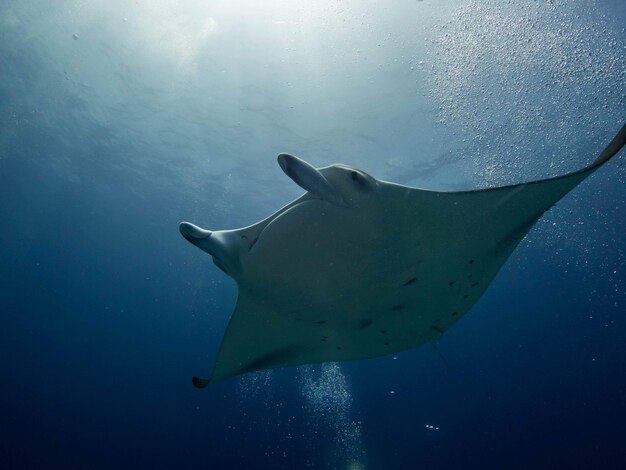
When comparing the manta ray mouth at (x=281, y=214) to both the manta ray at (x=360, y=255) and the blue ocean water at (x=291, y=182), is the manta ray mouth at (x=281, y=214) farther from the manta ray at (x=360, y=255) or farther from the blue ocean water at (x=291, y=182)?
the blue ocean water at (x=291, y=182)

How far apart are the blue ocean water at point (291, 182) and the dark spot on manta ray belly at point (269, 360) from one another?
815cm

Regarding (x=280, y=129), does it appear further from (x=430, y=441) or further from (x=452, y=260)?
(x=430, y=441)

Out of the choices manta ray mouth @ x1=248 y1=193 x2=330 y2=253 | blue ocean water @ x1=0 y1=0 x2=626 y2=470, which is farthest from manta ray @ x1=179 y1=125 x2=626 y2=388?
blue ocean water @ x1=0 y1=0 x2=626 y2=470

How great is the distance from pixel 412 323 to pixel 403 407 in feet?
88.4

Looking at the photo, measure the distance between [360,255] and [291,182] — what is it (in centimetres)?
1339

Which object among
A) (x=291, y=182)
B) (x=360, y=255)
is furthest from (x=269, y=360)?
(x=291, y=182)

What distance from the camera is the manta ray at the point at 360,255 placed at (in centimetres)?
255

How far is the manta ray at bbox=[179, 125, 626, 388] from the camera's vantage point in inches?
100

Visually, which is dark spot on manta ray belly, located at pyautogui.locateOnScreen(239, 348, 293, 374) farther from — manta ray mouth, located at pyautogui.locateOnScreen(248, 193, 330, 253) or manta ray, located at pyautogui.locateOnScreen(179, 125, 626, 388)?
manta ray mouth, located at pyautogui.locateOnScreen(248, 193, 330, 253)

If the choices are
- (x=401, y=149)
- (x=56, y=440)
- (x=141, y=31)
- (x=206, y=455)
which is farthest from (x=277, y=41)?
(x=56, y=440)

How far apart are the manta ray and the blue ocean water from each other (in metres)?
7.76

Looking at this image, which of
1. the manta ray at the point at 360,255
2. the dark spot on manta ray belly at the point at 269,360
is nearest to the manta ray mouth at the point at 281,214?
the manta ray at the point at 360,255

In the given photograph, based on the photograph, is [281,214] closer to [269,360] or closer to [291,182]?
[269,360]

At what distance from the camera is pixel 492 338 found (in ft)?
105
